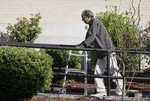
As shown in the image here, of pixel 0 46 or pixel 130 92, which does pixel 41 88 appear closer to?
pixel 0 46

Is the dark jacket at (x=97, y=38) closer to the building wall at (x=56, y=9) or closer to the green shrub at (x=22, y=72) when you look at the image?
the green shrub at (x=22, y=72)

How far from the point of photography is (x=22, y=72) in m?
9.06

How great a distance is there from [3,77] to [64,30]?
6.21 meters

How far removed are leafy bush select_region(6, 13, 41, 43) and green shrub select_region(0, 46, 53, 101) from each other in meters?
5.31

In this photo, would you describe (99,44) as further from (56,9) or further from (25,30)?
(56,9)

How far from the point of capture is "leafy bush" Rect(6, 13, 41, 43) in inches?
573

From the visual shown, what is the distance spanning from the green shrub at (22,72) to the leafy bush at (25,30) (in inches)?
209

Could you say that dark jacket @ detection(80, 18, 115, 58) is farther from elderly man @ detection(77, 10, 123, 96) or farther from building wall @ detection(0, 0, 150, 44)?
building wall @ detection(0, 0, 150, 44)

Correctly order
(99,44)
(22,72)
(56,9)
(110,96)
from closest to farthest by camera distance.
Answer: (22,72)
(110,96)
(99,44)
(56,9)

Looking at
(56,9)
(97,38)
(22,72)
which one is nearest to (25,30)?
(56,9)

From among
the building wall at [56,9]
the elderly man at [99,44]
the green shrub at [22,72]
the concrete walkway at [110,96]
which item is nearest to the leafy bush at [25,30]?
the building wall at [56,9]

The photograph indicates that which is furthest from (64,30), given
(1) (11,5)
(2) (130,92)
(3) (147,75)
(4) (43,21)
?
(2) (130,92)

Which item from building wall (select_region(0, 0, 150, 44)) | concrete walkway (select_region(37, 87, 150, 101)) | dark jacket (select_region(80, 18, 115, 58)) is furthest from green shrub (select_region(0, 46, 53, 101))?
building wall (select_region(0, 0, 150, 44))

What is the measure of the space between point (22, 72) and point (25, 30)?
5527mm
